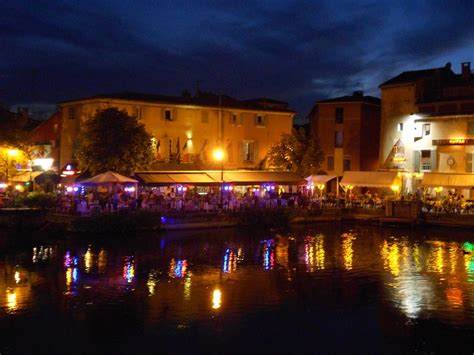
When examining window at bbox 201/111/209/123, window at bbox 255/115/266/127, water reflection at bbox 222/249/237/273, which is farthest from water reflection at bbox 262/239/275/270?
window at bbox 255/115/266/127

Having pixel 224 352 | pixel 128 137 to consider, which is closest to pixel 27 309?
pixel 224 352

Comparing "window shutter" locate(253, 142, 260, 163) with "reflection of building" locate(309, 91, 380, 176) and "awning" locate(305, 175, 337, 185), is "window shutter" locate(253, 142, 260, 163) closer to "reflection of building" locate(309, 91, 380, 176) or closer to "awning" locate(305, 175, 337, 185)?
"awning" locate(305, 175, 337, 185)

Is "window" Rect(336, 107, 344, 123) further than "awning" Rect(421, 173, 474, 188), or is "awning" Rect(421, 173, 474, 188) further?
"window" Rect(336, 107, 344, 123)

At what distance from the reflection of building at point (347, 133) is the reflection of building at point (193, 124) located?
5392 mm

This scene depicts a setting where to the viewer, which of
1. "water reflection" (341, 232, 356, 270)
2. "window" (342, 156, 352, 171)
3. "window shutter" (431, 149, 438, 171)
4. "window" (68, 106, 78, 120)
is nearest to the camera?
"water reflection" (341, 232, 356, 270)

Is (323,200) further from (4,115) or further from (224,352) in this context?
(224,352)

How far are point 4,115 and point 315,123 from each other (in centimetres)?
2952

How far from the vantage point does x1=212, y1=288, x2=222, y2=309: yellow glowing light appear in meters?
19.7

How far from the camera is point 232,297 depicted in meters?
20.9

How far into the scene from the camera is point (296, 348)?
1611 cm

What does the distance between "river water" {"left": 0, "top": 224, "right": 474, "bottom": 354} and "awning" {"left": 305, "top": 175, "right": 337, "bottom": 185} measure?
1506cm

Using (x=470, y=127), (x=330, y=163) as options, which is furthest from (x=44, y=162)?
(x=470, y=127)

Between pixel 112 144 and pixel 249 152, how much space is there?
47.6 feet

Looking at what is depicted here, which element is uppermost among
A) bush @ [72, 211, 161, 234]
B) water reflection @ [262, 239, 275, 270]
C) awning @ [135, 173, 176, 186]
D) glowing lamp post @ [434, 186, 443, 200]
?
awning @ [135, 173, 176, 186]
